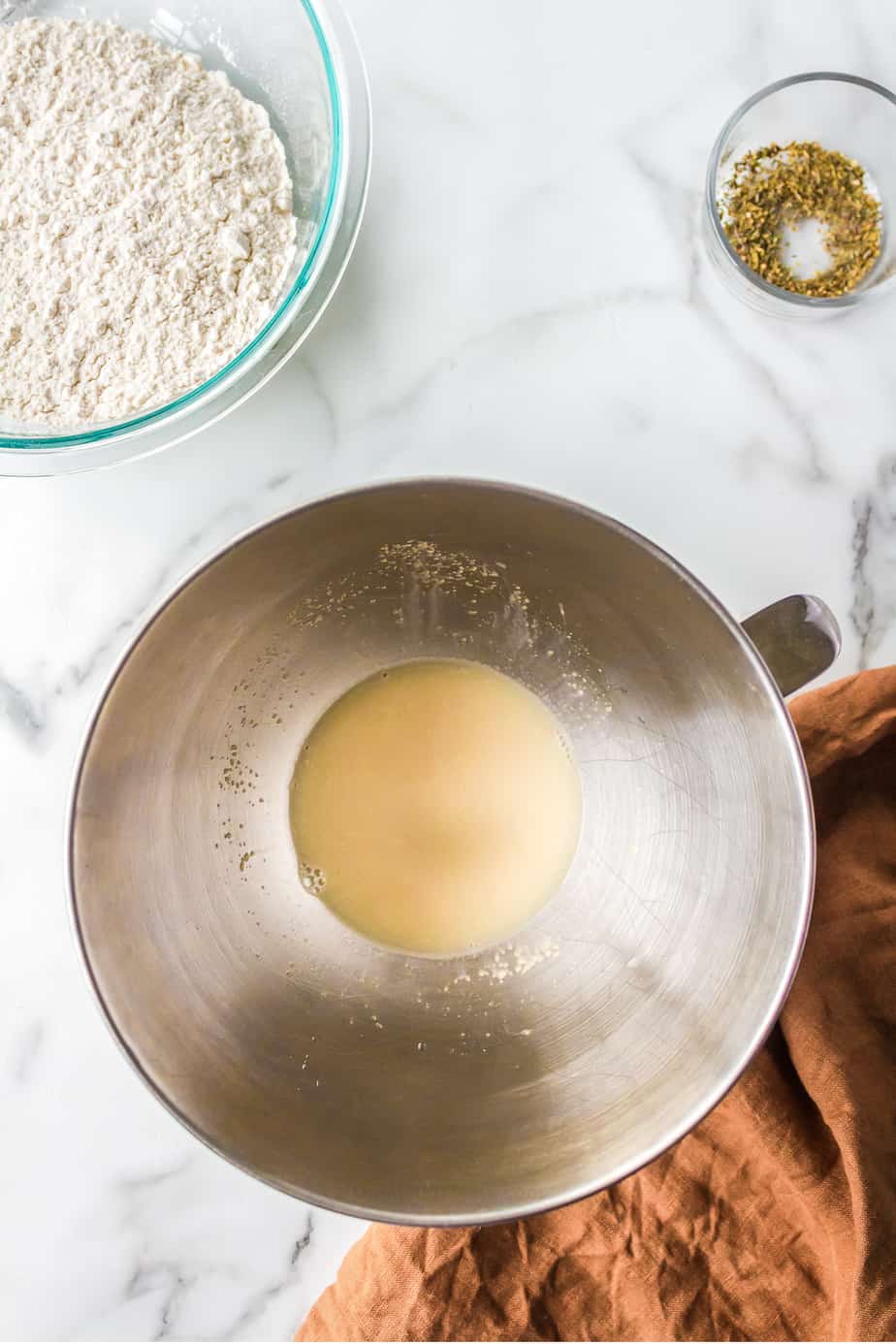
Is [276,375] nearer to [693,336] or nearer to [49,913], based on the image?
[693,336]

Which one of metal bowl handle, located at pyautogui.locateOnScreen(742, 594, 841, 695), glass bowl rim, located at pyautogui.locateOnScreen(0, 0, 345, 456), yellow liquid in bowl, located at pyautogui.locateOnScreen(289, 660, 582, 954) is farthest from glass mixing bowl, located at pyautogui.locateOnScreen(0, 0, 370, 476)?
metal bowl handle, located at pyautogui.locateOnScreen(742, 594, 841, 695)

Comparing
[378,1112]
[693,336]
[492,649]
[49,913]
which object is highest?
[693,336]

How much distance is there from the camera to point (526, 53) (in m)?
0.88

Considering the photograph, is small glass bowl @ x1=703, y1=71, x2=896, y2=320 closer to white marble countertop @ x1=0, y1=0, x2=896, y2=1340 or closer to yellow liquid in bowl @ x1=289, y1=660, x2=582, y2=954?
white marble countertop @ x1=0, y1=0, x2=896, y2=1340

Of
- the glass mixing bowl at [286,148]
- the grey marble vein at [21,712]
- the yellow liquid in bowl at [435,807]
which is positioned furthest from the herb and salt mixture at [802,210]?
the grey marble vein at [21,712]

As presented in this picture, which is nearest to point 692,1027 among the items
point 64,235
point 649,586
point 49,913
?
point 649,586

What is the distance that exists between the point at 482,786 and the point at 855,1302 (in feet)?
1.56

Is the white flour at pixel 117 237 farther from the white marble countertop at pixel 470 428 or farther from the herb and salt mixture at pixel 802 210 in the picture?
the herb and salt mixture at pixel 802 210

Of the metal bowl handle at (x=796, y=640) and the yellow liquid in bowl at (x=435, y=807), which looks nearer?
the metal bowl handle at (x=796, y=640)

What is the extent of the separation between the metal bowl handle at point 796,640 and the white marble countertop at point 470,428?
0.60ft

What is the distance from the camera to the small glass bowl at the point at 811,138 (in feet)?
2.80

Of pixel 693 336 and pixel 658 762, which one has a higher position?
pixel 693 336

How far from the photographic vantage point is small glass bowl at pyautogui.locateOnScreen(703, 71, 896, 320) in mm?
854

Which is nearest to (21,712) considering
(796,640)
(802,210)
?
(796,640)
